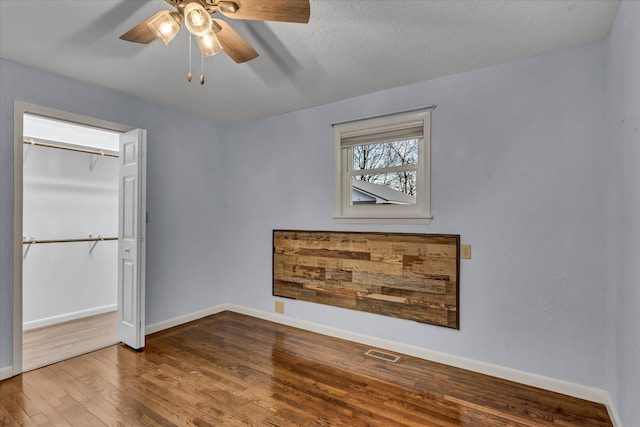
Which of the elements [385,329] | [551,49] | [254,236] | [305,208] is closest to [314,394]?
[385,329]

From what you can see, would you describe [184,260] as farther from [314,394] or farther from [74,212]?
[314,394]

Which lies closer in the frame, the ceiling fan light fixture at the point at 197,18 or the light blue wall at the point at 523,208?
the ceiling fan light fixture at the point at 197,18

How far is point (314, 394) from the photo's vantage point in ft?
8.02

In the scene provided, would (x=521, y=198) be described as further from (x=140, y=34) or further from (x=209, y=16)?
(x=140, y=34)

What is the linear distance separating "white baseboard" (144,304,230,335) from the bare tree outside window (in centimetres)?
254

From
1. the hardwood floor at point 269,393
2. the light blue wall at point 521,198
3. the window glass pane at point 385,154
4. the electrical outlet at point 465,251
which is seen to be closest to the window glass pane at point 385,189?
the window glass pane at point 385,154

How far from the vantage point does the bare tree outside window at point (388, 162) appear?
3.27m

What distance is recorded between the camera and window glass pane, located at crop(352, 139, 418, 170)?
3272 mm

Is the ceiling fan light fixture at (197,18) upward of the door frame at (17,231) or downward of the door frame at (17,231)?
upward

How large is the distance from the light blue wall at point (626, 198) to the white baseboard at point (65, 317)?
5297mm

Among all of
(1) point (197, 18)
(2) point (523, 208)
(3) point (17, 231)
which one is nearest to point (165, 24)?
(1) point (197, 18)

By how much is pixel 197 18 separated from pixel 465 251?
2.56 m

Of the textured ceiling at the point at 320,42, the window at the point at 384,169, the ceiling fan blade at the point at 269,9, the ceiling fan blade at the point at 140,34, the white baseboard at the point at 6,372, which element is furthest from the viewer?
the window at the point at 384,169

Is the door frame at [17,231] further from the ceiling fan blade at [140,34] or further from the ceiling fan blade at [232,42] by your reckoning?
the ceiling fan blade at [232,42]
